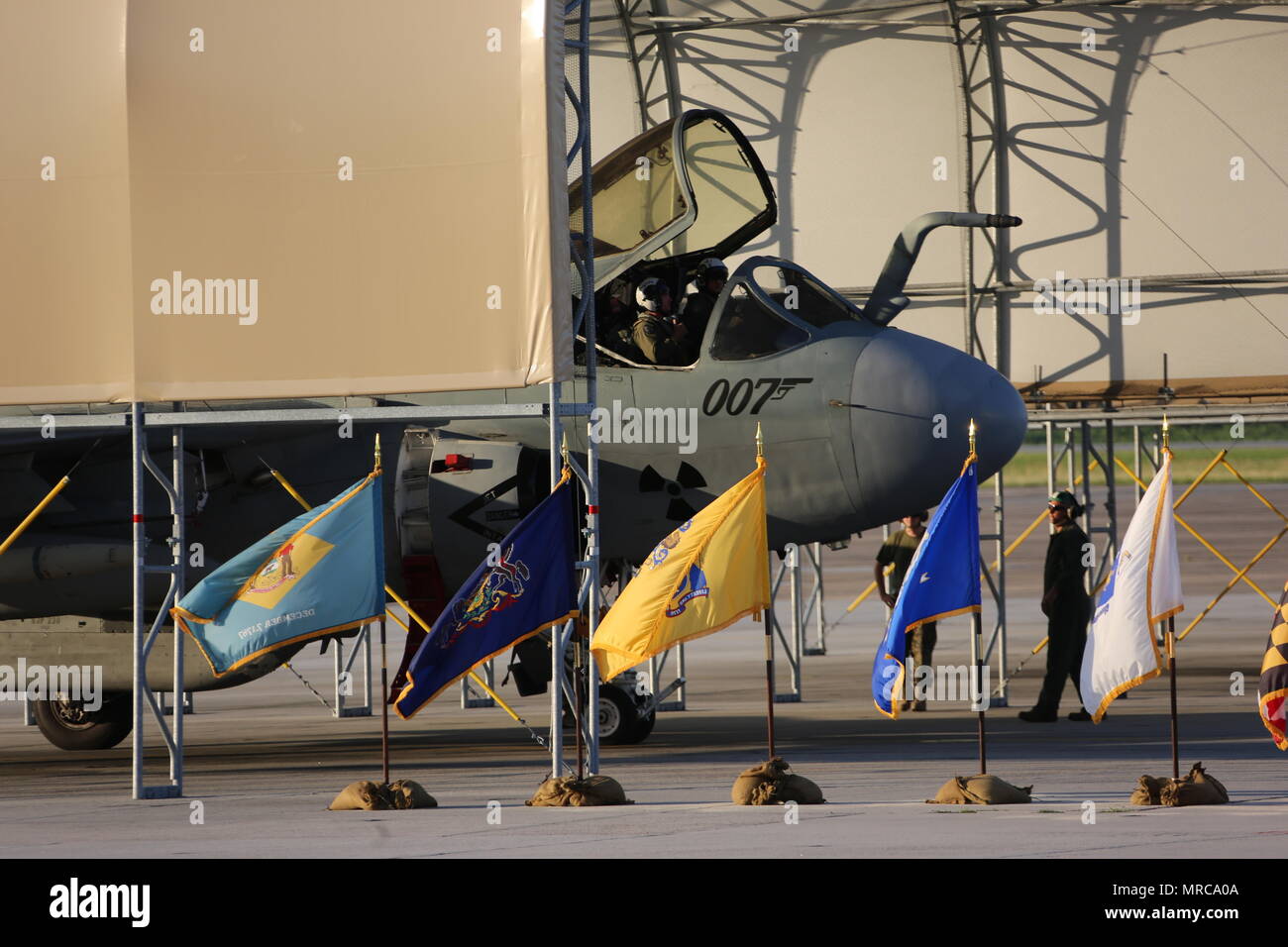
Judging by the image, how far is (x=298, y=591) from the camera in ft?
37.7

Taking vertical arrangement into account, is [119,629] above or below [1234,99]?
below

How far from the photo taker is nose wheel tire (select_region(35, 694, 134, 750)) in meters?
17.1

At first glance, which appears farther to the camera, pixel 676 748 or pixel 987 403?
pixel 676 748

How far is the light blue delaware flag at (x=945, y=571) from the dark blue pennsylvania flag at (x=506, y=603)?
6.98 feet

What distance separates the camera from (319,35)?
11992mm

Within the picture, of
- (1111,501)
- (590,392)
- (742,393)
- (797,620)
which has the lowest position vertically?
(797,620)

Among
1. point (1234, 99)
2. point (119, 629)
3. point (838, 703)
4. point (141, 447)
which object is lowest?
point (838, 703)

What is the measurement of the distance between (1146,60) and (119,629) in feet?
48.4

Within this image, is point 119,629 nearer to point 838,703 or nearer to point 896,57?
point 838,703

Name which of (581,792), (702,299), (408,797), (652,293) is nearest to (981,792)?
(581,792)

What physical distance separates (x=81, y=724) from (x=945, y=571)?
955 cm

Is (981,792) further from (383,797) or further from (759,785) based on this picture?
(383,797)

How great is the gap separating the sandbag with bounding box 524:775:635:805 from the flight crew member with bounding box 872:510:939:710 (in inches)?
325
